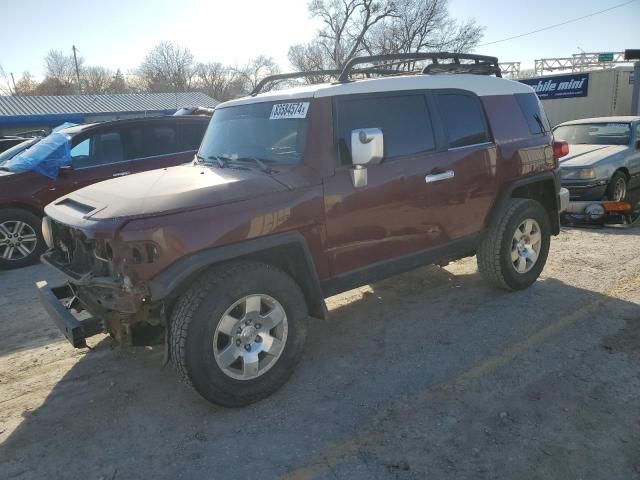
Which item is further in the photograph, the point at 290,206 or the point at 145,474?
the point at 290,206

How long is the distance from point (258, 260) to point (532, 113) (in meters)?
3.32

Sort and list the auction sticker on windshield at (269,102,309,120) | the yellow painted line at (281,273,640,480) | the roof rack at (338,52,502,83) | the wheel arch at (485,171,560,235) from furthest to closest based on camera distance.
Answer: the wheel arch at (485,171,560,235) < the roof rack at (338,52,502,83) < the auction sticker on windshield at (269,102,309,120) < the yellow painted line at (281,273,640,480)

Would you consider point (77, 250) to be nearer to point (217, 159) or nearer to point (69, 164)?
point (217, 159)

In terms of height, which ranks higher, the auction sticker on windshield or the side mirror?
the auction sticker on windshield

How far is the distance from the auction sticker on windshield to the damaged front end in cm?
147

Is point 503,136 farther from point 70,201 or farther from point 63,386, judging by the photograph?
point 63,386

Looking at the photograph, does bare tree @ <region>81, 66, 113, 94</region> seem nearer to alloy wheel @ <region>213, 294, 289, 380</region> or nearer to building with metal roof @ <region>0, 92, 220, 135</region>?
building with metal roof @ <region>0, 92, 220, 135</region>

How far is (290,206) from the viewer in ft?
10.7

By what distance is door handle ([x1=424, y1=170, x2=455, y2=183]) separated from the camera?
3.95 metres

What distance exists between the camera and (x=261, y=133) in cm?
377

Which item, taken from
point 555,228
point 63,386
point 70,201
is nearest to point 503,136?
point 555,228

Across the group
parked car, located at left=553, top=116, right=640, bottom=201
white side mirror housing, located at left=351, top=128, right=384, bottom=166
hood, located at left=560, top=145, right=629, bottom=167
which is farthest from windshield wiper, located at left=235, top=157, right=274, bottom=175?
hood, located at left=560, top=145, right=629, bottom=167

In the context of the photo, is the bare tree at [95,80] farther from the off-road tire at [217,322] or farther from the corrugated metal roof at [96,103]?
the off-road tire at [217,322]

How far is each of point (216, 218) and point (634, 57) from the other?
60.7 feet
